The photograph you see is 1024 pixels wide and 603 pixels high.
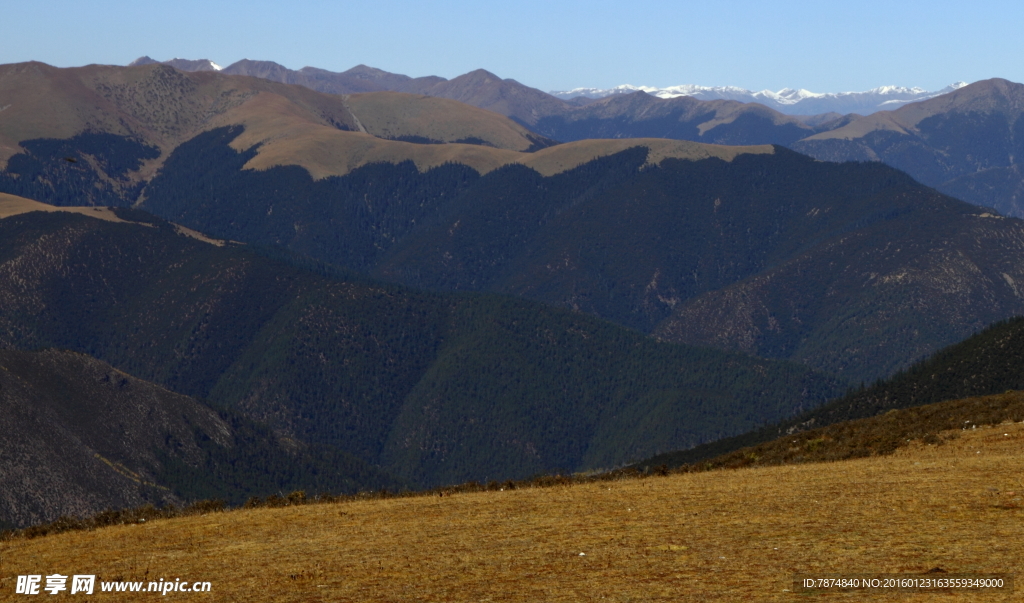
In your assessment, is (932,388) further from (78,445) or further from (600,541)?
(78,445)

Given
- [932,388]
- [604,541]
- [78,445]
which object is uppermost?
[604,541]

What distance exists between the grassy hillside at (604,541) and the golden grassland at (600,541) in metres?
0.09

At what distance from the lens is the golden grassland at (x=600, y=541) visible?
3259 centimetres

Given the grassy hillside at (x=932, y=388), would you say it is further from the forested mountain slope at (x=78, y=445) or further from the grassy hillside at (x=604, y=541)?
the forested mountain slope at (x=78, y=445)

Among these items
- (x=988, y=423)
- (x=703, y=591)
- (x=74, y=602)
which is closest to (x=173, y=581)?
(x=74, y=602)

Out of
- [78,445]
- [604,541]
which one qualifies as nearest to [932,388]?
[604,541]

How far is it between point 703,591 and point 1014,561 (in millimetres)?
9493

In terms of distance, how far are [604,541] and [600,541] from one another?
0.14 metres

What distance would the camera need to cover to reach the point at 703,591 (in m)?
31.0

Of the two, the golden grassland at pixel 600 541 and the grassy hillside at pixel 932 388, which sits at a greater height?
the golden grassland at pixel 600 541

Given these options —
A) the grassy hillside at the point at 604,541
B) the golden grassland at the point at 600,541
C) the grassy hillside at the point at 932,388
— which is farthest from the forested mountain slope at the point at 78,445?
the golden grassland at the point at 600,541

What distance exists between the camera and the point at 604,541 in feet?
125

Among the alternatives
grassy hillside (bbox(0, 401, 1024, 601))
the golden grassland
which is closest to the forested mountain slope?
grassy hillside (bbox(0, 401, 1024, 601))

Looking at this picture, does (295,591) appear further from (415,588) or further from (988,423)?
(988,423)
